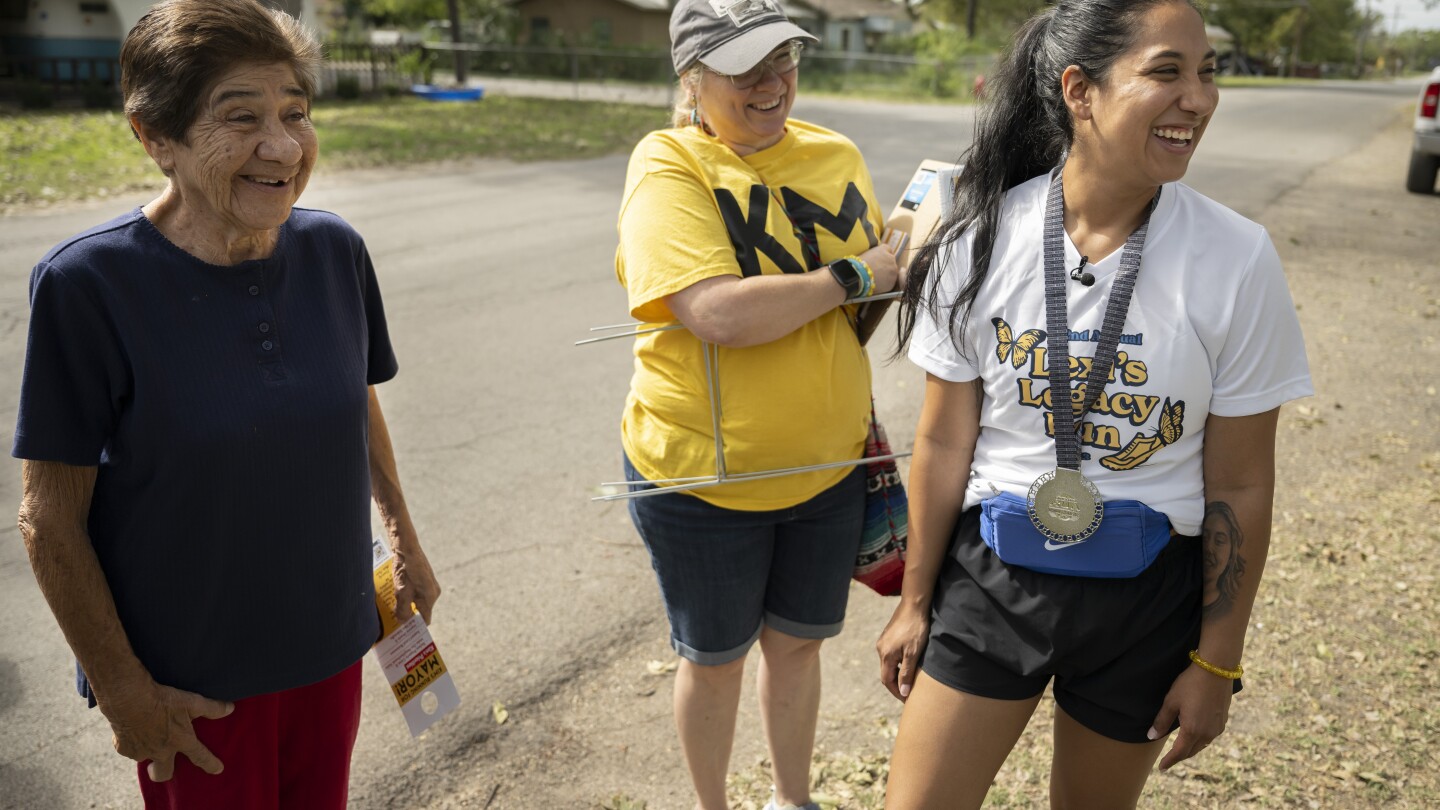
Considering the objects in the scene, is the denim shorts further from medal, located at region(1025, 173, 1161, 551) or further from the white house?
the white house

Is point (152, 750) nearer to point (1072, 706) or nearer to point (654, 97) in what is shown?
point (1072, 706)

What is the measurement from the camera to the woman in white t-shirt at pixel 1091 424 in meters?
1.88

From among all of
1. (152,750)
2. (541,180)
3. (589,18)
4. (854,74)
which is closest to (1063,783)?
(152,750)

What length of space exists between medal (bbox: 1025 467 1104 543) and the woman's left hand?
127 centimetres

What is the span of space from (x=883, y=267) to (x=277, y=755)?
1553 millimetres

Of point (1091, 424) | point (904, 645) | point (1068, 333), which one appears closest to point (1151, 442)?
point (1091, 424)

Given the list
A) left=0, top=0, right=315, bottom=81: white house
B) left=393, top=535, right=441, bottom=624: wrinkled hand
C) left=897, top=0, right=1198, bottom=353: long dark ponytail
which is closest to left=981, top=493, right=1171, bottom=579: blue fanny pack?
left=897, top=0, right=1198, bottom=353: long dark ponytail

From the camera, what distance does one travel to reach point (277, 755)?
2059 mm

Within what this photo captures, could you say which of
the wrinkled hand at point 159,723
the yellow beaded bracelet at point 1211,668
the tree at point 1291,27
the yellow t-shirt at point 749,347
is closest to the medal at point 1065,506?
the yellow beaded bracelet at point 1211,668

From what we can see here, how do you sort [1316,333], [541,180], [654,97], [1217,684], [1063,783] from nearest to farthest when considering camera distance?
[1217,684] → [1063,783] → [1316,333] → [541,180] → [654,97]

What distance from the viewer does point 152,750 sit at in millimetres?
1862

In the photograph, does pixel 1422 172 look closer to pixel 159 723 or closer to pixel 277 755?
pixel 277 755

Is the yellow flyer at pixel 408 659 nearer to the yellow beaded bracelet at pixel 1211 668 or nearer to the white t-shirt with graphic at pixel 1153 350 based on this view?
the white t-shirt with graphic at pixel 1153 350

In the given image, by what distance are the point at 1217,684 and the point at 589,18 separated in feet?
174
